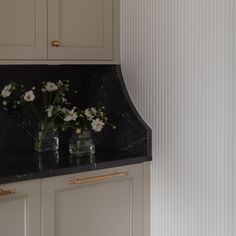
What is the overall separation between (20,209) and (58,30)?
844 mm

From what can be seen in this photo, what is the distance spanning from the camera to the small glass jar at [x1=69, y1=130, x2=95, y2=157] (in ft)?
8.17

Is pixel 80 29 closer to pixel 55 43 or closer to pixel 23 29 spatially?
pixel 55 43

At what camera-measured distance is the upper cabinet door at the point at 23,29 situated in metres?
2.20

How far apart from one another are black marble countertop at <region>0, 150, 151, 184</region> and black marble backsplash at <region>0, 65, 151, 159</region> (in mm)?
75

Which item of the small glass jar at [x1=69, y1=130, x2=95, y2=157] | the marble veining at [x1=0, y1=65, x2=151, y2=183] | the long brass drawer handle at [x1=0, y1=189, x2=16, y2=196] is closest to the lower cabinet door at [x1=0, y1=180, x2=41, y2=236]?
the long brass drawer handle at [x1=0, y1=189, x2=16, y2=196]

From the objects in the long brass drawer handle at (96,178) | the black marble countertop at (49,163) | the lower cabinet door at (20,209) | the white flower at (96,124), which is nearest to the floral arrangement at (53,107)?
the white flower at (96,124)

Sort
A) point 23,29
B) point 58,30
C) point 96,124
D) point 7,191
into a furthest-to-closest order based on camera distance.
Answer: point 96,124
point 58,30
point 23,29
point 7,191

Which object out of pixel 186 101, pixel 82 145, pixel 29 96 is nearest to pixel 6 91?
pixel 29 96

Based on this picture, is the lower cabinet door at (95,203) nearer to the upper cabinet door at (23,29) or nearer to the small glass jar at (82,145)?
the small glass jar at (82,145)

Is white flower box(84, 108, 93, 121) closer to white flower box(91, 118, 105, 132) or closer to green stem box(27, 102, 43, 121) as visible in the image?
white flower box(91, 118, 105, 132)

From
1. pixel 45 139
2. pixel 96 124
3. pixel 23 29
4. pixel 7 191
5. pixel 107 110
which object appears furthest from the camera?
pixel 107 110

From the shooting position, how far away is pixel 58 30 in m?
2.37

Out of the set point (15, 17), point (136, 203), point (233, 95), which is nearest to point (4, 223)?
point (136, 203)

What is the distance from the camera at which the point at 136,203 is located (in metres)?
2.49
